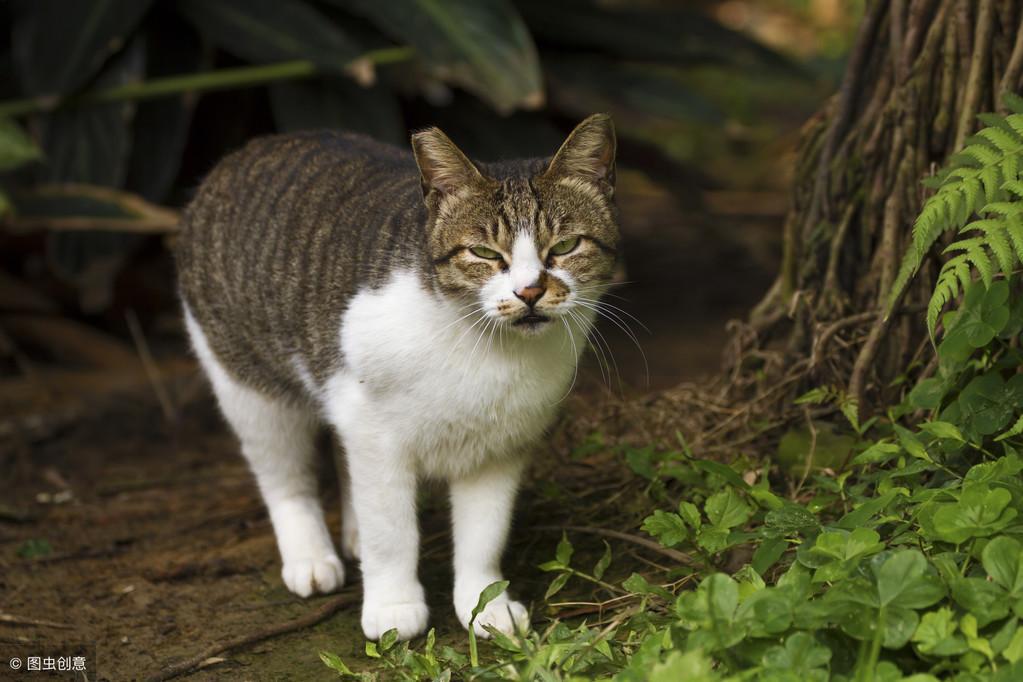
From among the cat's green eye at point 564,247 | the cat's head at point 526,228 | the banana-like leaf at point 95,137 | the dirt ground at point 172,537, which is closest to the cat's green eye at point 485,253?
the cat's head at point 526,228

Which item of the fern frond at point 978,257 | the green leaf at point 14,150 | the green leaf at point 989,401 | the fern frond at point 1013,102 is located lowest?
the green leaf at point 989,401

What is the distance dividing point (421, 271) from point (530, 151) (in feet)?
9.13

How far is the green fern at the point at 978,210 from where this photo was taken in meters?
2.55

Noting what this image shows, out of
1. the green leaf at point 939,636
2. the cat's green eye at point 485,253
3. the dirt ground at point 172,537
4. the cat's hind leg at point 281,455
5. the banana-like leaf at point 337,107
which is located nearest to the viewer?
the green leaf at point 939,636

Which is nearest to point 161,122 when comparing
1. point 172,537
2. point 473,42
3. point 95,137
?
point 95,137

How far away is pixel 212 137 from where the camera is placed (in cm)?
593

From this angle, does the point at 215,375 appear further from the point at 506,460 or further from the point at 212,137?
the point at 212,137

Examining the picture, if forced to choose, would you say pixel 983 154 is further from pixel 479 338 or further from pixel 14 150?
pixel 14 150

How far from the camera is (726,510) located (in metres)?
2.85

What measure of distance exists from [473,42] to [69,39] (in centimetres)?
176

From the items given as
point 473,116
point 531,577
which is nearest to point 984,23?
point 531,577

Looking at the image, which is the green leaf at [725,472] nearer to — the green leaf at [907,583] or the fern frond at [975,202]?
the fern frond at [975,202]

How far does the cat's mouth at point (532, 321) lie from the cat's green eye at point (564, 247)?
0.18 meters

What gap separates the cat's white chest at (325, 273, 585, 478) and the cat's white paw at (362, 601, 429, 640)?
38 cm
